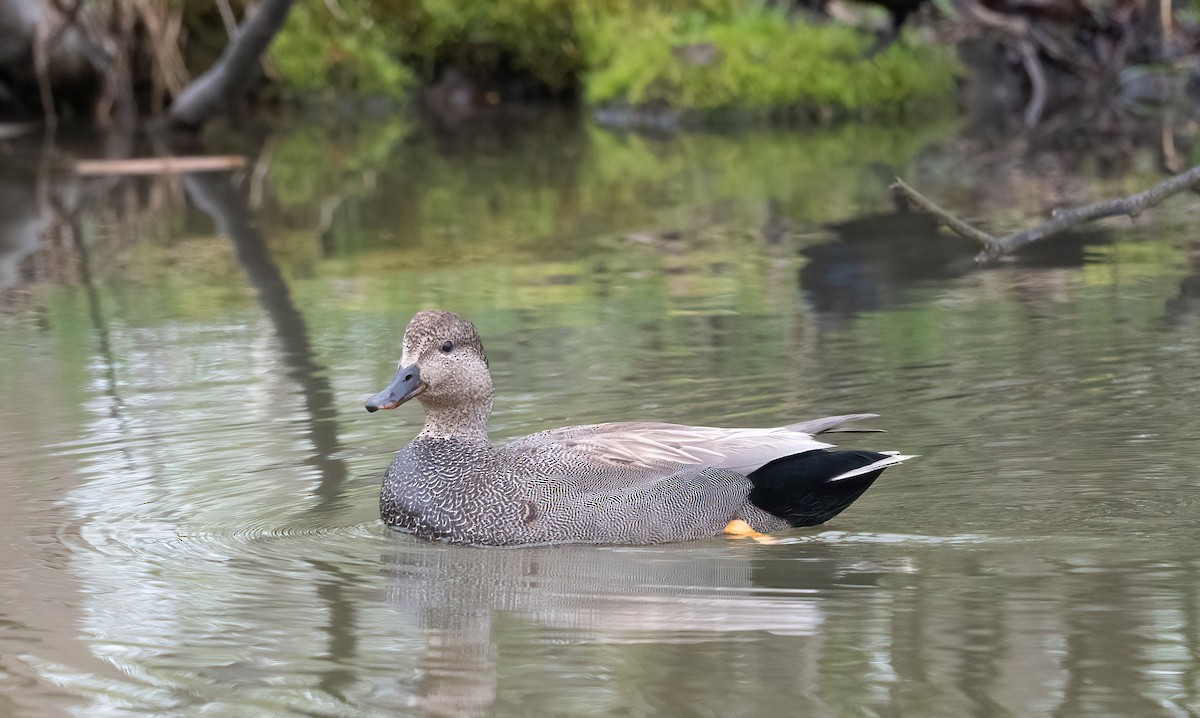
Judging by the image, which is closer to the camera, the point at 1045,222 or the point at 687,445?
the point at 1045,222

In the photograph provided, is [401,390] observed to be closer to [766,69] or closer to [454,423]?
[454,423]

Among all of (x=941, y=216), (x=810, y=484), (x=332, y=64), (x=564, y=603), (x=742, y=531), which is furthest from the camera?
(x=332, y=64)

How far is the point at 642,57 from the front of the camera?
23672 millimetres

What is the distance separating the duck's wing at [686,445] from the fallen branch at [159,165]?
12.7 m

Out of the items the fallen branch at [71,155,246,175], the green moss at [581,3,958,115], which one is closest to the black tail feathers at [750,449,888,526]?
the fallen branch at [71,155,246,175]

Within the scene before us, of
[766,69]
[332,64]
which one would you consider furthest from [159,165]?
[332,64]

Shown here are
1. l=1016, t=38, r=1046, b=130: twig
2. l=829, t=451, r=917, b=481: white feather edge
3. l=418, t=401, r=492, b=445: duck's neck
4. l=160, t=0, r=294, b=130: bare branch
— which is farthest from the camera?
l=1016, t=38, r=1046, b=130: twig

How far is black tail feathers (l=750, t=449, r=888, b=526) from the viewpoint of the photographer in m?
5.78

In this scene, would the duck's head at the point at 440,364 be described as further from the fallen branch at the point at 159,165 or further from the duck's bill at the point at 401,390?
the fallen branch at the point at 159,165

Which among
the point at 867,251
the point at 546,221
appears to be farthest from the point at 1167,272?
the point at 546,221

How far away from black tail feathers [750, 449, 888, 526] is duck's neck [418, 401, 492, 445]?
970 mm

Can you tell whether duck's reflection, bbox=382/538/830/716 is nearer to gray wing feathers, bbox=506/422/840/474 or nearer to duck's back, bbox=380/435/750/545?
duck's back, bbox=380/435/750/545

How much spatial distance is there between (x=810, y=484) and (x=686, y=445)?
0.41 metres

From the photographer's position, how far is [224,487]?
6547 mm
